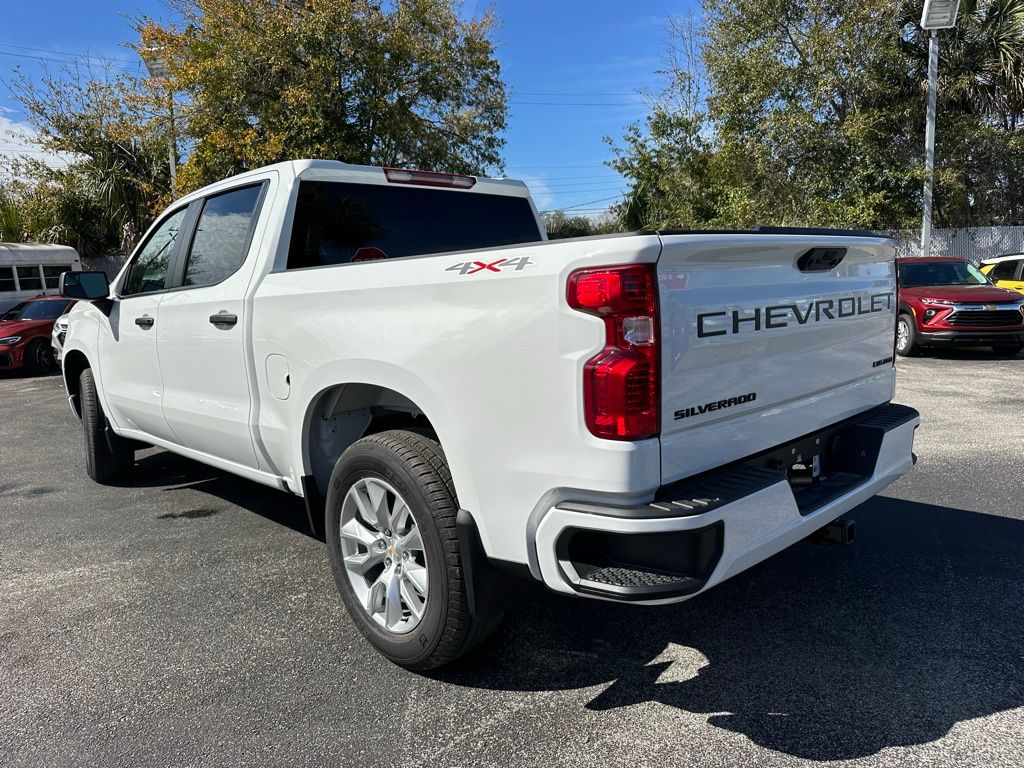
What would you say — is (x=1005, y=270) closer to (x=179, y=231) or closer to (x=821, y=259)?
(x=821, y=259)

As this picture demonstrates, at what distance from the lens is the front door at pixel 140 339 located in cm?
436

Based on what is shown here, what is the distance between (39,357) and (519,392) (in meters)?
15.2

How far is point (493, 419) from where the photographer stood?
2373 mm

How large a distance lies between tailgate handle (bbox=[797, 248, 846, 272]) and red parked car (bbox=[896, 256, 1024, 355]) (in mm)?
8955

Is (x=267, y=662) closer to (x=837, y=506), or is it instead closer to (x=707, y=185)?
(x=837, y=506)

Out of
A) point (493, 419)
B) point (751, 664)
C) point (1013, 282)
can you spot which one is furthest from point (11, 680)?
point (1013, 282)

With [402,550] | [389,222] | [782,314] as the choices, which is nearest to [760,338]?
[782,314]

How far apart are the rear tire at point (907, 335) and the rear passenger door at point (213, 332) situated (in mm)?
10661

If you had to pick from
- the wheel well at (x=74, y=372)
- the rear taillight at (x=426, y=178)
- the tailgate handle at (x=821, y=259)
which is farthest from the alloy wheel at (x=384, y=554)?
the wheel well at (x=74, y=372)

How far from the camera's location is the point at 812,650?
2941 mm

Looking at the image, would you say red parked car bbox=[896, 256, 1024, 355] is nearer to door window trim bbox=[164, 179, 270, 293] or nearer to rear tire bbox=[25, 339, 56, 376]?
door window trim bbox=[164, 179, 270, 293]

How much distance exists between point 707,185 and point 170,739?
21337 millimetres

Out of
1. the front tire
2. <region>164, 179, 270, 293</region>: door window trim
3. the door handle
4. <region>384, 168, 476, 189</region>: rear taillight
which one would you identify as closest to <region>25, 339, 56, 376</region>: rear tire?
<region>164, 179, 270, 293</region>: door window trim

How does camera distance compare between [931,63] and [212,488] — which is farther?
[931,63]
